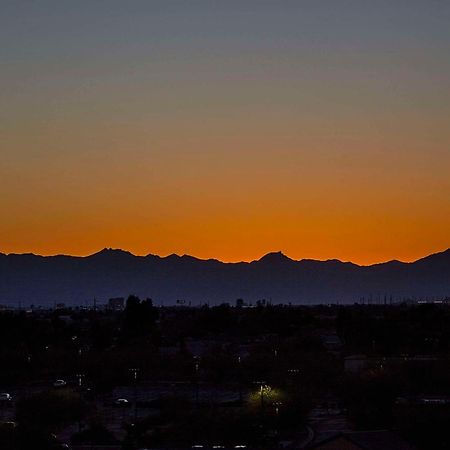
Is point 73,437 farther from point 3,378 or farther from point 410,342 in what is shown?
point 410,342

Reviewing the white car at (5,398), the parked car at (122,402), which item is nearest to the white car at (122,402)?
the parked car at (122,402)

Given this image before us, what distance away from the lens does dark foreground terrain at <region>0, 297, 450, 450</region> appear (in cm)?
3175

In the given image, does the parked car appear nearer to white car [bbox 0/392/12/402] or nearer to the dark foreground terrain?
the dark foreground terrain

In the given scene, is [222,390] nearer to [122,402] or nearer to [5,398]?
[122,402]

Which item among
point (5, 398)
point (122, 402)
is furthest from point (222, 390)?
point (5, 398)

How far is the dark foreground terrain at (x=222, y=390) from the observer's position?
31.8 meters

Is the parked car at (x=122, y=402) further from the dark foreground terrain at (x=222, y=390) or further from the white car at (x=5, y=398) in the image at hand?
the white car at (x=5, y=398)

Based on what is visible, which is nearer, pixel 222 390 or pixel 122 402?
pixel 122 402

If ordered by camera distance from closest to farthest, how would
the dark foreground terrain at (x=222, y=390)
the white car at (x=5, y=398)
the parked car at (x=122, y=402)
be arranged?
the dark foreground terrain at (x=222, y=390), the white car at (x=5, y=398), the parked car at (x=122, y=402)

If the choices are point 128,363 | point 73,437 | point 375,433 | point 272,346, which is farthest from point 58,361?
point 375,433

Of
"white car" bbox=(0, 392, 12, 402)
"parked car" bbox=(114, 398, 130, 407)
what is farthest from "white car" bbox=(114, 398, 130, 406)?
"white car" bbox=(0, 392, 12, 402)

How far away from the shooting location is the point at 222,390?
52594mm

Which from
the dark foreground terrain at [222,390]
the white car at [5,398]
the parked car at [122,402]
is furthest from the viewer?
the parked car at [122,402]

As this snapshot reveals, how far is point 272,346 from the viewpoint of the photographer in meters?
69.4
